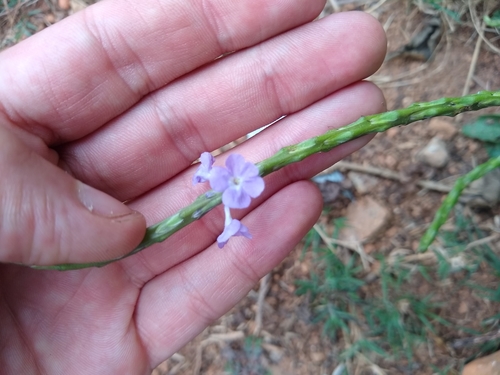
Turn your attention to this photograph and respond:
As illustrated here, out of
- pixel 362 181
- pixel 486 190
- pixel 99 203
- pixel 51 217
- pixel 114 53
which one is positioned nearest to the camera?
pixel 51 217

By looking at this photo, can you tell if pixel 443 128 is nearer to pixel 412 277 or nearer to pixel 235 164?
pixel 412 277

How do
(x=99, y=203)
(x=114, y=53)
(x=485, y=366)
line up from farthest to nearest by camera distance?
(x=485, y=366) → (x=114, y=53) → (x=99, y=203)

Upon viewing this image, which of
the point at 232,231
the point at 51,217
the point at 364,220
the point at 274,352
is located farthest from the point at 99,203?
the point at 364,220

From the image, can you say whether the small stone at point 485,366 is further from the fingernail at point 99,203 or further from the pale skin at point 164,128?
the fingernail at point 99,203

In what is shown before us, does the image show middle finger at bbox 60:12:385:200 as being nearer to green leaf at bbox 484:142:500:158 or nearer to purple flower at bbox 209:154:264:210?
purple flower at bbox 209:154:264:210

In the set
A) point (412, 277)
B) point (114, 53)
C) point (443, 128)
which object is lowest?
point (412, 277)

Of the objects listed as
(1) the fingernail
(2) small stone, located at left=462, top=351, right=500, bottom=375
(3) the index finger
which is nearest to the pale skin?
(3) the index finger

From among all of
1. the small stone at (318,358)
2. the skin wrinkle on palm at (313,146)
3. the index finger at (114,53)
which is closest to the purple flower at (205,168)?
the skin wrinkle on palm at (313,146)

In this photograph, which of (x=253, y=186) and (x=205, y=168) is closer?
(x=253, y=186)
